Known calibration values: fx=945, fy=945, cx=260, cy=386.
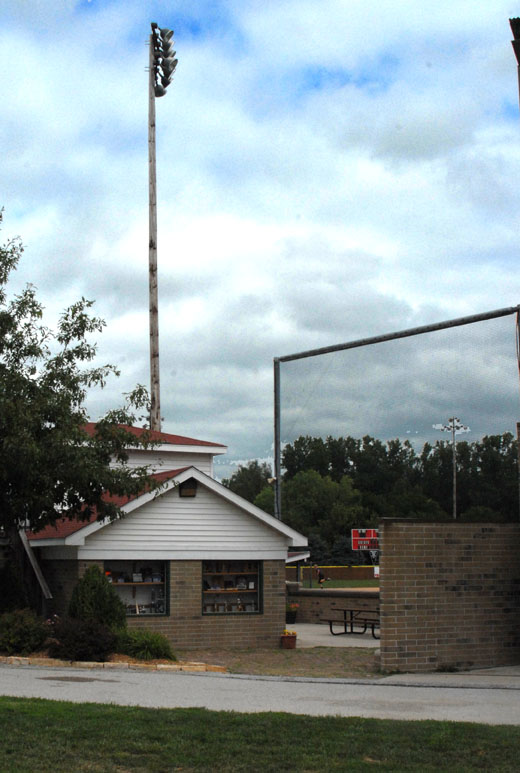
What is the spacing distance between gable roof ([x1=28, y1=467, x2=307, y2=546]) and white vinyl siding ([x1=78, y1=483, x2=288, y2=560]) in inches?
7.3

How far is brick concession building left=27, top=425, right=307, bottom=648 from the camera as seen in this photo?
20.7 meters

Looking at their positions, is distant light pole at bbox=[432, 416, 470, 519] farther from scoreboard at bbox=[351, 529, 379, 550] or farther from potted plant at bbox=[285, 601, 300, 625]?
potted plant at bbox=[285, 601, 300, 625]

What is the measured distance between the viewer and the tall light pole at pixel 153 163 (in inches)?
1265

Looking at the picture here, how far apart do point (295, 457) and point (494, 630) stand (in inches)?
641

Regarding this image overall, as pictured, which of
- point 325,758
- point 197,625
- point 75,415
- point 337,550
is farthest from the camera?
point 337,550

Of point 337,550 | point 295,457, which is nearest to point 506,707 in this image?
point 295,457

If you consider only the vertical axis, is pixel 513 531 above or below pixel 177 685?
above

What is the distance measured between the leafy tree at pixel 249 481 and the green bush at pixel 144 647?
108136 millimetres

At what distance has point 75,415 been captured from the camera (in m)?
18.9

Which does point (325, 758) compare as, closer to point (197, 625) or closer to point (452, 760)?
point (452, 760)

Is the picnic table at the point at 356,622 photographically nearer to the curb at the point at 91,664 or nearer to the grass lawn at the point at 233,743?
the curb at the point at 91,664

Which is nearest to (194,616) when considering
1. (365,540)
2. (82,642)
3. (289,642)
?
(289,642)

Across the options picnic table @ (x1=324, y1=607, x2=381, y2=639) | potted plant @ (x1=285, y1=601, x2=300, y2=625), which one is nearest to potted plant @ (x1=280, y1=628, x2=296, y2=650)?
picnic table @ (x1=324, y1=607, x2=381, y2=639)

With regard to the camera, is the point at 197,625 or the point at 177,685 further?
the point at 197,625
